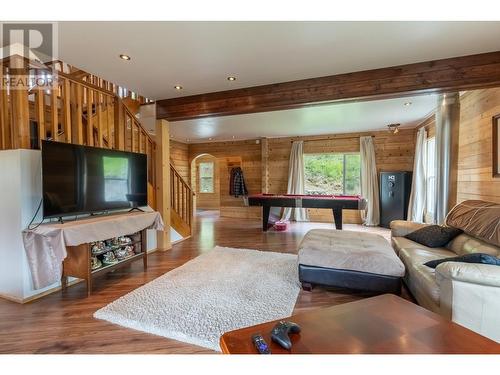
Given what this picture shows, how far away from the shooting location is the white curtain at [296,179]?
7.17m

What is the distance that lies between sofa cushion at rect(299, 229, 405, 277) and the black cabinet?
11.0ft

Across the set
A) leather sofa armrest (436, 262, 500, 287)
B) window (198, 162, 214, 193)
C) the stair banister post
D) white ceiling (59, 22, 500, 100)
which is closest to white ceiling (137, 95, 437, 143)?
the stair banister post

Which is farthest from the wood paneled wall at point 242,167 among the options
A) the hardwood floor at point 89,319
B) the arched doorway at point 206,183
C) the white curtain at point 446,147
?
the white curtain at point 446,147

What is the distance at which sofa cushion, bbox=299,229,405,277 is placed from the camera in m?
2.43

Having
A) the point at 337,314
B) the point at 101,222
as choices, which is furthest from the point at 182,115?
the point at 337,314

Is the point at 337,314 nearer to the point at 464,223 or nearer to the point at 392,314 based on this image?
the point at 392,314

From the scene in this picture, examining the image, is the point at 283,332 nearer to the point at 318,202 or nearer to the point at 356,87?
the point at 356,87

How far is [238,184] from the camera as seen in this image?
7953 millimetres

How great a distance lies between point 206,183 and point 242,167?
2.63 meters

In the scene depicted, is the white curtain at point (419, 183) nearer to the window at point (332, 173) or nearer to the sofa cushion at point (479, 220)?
the window at point (332, 173)

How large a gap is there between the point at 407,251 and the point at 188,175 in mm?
7298

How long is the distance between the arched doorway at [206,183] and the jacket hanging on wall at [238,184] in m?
2.02

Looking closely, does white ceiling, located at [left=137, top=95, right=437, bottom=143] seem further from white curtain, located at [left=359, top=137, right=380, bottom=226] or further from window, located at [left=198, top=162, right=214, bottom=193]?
window, located at [left=198, top=162, right=214, bottom=193]

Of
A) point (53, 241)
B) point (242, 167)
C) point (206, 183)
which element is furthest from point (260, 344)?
point (206, 183)
